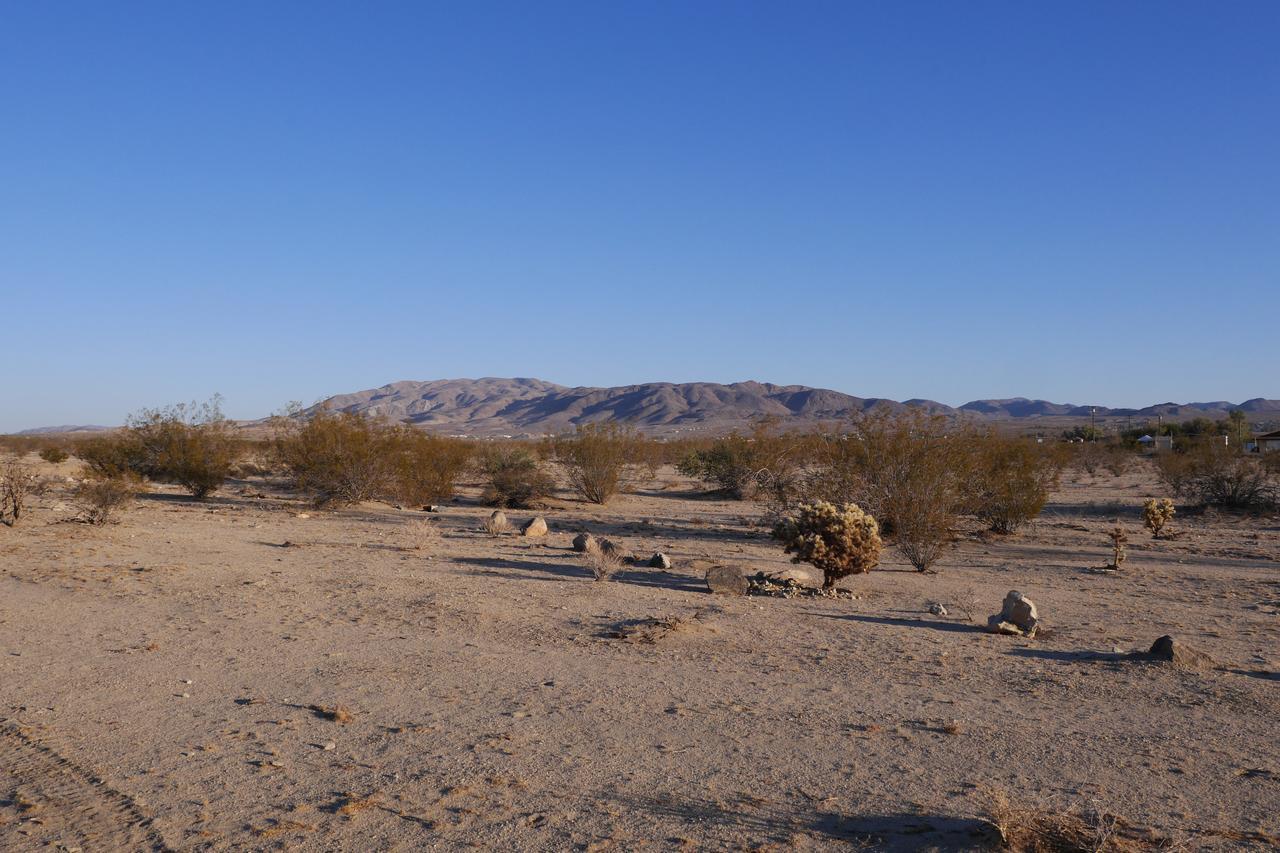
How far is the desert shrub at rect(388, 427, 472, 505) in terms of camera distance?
29.5 meters

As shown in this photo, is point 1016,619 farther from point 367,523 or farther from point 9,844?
point 367,523

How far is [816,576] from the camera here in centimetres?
1513

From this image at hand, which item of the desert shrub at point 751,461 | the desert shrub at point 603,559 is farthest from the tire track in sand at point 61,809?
the desert shrub at point 751,461

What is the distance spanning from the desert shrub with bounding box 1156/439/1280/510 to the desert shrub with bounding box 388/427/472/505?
23.0m

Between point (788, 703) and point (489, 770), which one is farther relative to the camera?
point (788, 703)

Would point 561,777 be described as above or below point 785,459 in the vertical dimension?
below

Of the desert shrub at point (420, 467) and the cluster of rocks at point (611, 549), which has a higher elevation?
the desert shrub at point (420, 467)

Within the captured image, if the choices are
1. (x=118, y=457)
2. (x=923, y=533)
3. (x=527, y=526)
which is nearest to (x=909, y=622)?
(x=923, y=533)

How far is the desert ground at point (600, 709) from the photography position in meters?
6.00

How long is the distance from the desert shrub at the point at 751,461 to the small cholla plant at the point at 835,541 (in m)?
17.1

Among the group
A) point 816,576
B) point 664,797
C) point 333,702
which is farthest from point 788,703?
point 816,576

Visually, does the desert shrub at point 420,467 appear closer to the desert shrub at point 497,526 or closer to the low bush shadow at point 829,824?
the desert shrub at point 497,526

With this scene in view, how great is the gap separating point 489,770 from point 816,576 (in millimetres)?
9155

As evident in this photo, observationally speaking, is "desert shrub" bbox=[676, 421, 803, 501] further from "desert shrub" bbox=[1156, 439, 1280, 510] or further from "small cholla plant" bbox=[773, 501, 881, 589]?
"small cholla plant" bbox=[773, 501, 881, 589]
